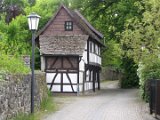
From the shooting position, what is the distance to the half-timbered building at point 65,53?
129ft

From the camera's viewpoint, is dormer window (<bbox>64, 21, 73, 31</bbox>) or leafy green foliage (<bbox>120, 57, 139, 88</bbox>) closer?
dormer window (<bbox>64, 21, 73, 31</bbox>)

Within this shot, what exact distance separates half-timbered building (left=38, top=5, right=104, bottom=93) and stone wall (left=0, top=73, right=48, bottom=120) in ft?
69.6

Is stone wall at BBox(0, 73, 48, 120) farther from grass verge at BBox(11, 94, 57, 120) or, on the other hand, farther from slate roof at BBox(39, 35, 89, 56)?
slate roof at BBox(39, 35, 89, 56)

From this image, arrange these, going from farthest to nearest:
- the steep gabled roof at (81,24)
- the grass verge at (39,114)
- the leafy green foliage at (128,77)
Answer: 1. the leafy green foliage at (128,77)
2. the steep gabled roof at (81,24)
3. the grass verge at (39,114)

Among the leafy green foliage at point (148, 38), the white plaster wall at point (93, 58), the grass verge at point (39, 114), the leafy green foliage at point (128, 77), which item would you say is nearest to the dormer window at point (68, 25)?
the white plaster wall at point (93, 58)

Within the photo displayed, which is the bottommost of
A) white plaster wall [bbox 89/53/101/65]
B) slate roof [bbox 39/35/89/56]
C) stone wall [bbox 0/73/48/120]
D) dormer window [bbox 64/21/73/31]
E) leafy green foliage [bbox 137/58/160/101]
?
stone wall [bbox 0/73/48/120]

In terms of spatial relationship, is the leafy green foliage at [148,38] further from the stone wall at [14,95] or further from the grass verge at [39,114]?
the stone wall at [14,95]

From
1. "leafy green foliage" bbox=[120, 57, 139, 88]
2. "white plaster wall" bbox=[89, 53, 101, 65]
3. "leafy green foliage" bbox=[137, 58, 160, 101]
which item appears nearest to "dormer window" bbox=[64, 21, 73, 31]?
"white plaster wall" bbox=[89, 53, 101, 65]

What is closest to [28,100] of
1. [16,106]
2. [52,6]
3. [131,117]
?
[16,106]

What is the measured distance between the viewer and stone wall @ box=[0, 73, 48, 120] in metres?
13.3

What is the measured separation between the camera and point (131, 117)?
1925cm

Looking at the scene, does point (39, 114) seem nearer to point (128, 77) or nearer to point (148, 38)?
point (148, 38)

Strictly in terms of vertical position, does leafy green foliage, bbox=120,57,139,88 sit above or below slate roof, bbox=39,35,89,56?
below

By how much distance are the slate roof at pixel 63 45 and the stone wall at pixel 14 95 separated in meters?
21.3
